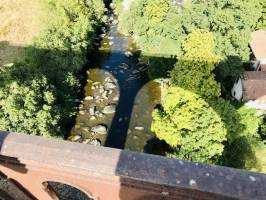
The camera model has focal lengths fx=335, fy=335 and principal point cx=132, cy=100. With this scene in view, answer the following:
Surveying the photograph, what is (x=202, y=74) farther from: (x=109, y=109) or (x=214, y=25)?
(x=109, y=109)

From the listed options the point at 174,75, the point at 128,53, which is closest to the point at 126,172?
the point at 174,75

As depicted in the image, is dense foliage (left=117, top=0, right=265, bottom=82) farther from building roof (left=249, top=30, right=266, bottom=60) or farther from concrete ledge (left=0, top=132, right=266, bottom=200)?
concrete ledge (left=0, top=132, right=266, bottom=200)

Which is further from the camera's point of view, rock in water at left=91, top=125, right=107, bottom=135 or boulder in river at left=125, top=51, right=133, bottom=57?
boulder in river at left=125, top=51, right=133, bottom=57

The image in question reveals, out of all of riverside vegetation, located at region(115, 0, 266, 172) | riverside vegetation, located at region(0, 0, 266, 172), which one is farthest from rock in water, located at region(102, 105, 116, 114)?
riverside vegetation, located at region(115, 0, 266, 172)

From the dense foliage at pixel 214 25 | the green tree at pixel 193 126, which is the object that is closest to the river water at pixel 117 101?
the dense foliage at pixel 214 25

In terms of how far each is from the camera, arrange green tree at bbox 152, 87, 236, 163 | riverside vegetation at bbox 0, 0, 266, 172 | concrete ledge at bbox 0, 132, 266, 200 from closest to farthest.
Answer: concrete ledge at bbox 0, 132, 266, 200
green tree at bbox 152, 87, 236, 163
riverside vegetation at bbox 0, 0, 266, 172

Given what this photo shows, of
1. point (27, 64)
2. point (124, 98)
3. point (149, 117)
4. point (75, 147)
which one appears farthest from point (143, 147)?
point (75, 147)

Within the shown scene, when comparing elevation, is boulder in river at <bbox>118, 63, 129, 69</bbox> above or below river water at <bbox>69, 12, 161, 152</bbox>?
above
